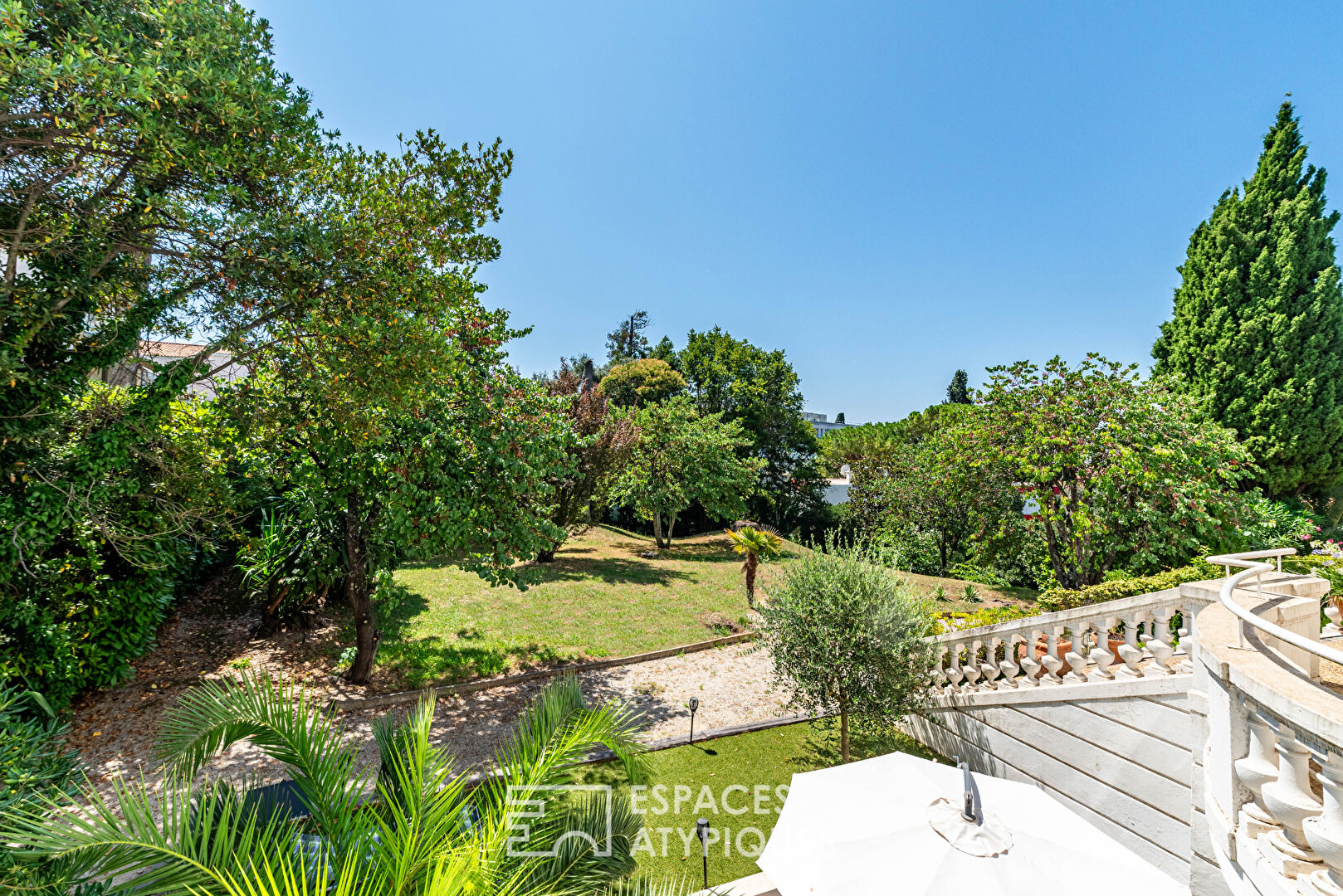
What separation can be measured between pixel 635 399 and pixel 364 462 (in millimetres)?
23695

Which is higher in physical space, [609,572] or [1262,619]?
[1262,619]

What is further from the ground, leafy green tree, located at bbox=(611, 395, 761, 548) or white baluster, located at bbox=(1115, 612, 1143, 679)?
leafy green tree, located at bbox=(611, 395, 761, 548)

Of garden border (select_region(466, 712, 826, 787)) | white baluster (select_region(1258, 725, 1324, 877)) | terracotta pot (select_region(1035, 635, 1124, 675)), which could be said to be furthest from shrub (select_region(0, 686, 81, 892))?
terracotta pot (select_region(1035, 635, 1124, 675))

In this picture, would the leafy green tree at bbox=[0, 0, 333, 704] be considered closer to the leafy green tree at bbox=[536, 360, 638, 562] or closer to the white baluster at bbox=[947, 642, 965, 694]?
the white baluster at bbox=[947, 642, 965, 694]

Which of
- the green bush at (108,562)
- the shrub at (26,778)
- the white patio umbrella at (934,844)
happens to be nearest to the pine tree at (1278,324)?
the white patio umbrella at (934,844)

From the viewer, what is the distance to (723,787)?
6320 millimetres

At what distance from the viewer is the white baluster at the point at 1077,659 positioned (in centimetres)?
548

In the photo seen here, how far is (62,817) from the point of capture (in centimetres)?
317

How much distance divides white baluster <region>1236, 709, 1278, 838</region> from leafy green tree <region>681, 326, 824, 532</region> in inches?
948

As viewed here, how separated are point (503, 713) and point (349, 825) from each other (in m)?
4.97

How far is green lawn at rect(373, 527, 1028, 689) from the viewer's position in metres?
9.70

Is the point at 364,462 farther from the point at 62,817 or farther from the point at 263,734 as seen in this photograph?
the point at 62,817

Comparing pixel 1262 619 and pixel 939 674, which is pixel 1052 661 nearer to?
pixel 939 674

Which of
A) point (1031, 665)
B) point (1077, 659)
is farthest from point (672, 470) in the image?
point (1077, 659)
